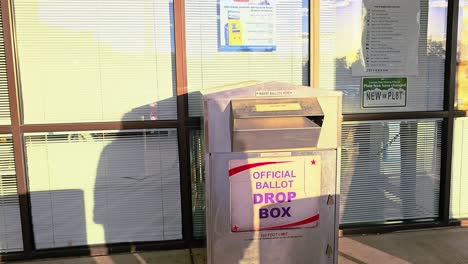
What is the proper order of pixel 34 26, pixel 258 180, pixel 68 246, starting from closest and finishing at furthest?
pixel 258 180 → pixel 34 26 → pixel 68 246

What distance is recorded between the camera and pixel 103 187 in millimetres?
3771

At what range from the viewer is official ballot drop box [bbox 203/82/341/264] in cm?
264

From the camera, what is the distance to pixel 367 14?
3.91 metres

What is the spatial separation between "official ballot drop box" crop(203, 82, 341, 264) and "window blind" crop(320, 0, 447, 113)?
1.26m

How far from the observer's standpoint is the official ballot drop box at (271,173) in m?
2.64

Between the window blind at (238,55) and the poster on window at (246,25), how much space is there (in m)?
0.04

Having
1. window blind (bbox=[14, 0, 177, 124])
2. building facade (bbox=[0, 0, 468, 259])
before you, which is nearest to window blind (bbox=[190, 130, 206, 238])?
building facade (bbox=[0, 0, 468, 259])

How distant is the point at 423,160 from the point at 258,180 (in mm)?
2227

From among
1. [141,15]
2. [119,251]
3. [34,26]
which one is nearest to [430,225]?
[119,251]

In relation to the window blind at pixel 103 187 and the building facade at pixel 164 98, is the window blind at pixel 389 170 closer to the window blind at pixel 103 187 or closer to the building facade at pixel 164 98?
the building facade at pixel 164 98

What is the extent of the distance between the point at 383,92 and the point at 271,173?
1837 millimetres

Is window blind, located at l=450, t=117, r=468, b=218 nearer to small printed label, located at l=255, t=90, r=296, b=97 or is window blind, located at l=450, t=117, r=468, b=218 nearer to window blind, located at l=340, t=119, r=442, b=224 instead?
window blind, located at l=340, t=119, r=442, b=224

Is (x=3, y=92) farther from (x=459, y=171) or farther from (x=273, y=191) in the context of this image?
(x=459, y=171)

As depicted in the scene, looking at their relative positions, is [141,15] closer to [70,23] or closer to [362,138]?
[70,23]
